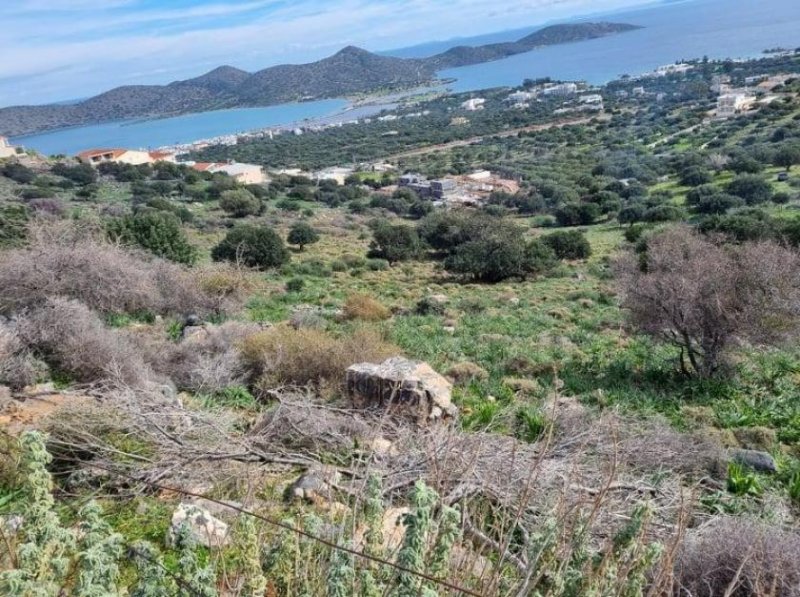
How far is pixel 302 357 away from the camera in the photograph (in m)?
7.83

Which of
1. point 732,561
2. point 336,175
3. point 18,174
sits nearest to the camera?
point 732,561

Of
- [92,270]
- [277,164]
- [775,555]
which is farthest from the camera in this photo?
[277,164]

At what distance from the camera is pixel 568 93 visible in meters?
118

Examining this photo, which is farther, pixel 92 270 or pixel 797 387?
pixel 92 270

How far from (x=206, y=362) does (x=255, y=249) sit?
1562 centimetres

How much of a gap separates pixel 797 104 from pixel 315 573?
238ft

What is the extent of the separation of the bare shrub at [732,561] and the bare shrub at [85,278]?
8613 millimetres

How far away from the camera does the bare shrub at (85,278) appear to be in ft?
29.3

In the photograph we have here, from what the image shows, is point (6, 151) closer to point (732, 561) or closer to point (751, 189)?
point (751, 189)

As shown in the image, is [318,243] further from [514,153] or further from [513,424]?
[514,153]

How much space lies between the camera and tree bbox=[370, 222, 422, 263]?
91.5ft

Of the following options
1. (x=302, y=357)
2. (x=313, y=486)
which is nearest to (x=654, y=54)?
(x=302, y=357)

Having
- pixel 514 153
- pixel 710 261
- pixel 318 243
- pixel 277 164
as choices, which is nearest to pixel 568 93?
pixel 514 153

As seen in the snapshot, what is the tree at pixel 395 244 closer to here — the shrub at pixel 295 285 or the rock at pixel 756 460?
the shrub at pixel 295 285
